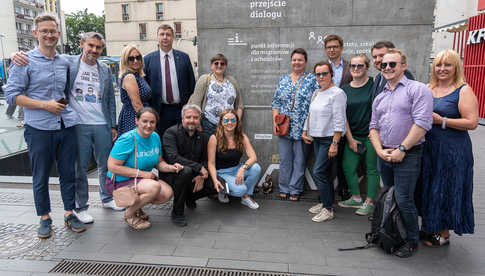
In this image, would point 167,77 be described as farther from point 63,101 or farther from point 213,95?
point 63,101

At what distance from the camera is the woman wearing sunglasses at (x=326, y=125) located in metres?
3.94

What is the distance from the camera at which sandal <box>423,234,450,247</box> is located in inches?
133

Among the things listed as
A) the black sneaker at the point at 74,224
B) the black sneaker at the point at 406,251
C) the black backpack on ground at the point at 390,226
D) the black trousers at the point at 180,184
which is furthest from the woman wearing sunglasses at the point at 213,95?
the black sneaker at the point at 406,251

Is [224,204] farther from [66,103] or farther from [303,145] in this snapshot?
[66,103]

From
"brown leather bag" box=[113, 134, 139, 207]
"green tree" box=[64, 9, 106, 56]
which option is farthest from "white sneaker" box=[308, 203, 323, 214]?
"green tree" box=[64, 9, 106, 56]

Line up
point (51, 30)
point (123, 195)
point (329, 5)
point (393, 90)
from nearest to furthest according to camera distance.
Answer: point (393, 90)
point (51, 30)
point (123, 195)
point (329, 5)

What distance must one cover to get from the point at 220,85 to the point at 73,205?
2389mm

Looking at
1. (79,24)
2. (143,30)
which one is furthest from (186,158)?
(79,24)

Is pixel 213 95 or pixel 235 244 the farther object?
pixel 213 95

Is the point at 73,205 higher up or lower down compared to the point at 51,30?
lower down

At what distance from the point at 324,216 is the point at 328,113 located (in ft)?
4.02

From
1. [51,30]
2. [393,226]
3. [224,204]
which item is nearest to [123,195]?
[224,204]

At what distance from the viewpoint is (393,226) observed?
3.18 meters

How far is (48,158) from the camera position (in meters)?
3.55
